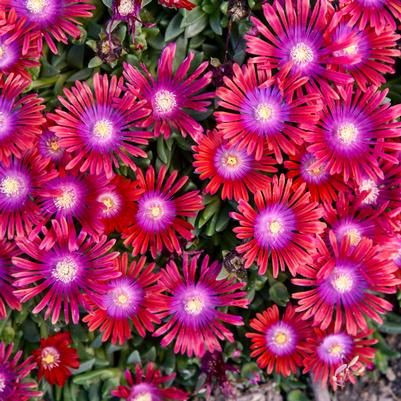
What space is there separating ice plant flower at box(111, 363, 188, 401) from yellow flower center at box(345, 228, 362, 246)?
832mm

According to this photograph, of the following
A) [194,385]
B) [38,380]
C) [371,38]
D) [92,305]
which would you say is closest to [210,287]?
[92,305]

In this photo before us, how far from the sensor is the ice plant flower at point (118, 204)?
184cm

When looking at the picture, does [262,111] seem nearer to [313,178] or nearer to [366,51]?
[313,178]

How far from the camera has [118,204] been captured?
188 cm

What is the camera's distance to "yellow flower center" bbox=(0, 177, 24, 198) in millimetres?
1837

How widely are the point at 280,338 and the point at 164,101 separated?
96 centimetres

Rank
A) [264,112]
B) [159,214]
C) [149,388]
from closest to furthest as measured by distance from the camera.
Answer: [264,112], [159,214], [149,388]

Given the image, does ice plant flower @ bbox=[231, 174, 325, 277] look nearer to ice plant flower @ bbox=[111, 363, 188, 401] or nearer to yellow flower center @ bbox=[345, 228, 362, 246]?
yellow flower center @ bbox=[345, 228, 362, 246]

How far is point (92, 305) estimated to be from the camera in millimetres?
1892

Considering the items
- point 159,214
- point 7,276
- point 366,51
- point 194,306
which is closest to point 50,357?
point 7,276

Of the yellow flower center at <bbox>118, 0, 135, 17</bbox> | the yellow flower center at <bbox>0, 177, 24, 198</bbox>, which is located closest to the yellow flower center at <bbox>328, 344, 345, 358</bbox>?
the yellow flower center at <bbox>0, 177, 24, 198</bbox>

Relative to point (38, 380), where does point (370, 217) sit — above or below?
above

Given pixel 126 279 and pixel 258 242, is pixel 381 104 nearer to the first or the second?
pixel 258 242

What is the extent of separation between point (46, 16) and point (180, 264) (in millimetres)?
994
